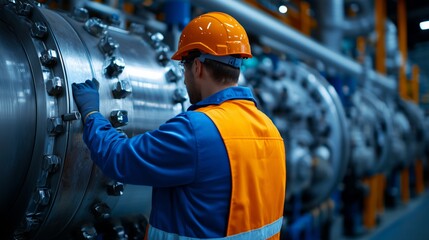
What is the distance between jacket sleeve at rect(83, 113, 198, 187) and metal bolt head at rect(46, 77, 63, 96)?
0.24 feet

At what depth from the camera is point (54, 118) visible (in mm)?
725

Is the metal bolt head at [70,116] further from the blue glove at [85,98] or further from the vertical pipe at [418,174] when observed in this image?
the vertical pipe at [418,174]

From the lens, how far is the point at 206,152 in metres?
0.75

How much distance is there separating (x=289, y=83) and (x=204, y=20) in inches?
56.8

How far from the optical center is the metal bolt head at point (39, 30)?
0.76 metres

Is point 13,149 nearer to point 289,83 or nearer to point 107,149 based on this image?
point 107,149

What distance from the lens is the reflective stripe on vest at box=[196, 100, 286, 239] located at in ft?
2.59

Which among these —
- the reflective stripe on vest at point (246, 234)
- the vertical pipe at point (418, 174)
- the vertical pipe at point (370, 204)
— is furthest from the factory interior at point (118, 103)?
the vertical pipe at point (418, 174)

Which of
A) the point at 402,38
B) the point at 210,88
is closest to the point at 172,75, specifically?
the point at 210,88

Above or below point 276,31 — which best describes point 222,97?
below

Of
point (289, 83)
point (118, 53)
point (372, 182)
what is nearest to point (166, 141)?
point (118, 53)

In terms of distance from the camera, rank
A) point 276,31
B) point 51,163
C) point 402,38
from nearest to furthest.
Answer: point 51,163, point 276,31, point 402,38

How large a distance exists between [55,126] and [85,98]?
0.23 ft

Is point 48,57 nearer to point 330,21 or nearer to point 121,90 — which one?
point 121,90
